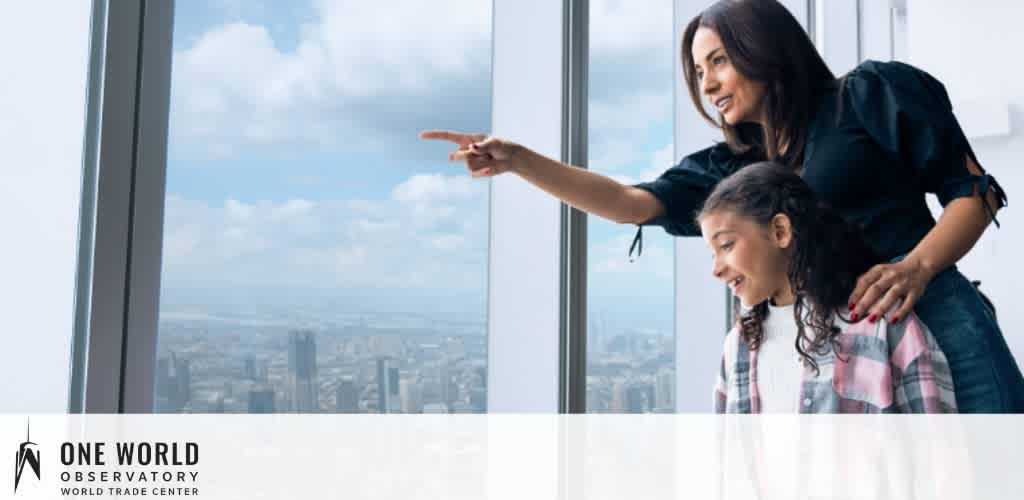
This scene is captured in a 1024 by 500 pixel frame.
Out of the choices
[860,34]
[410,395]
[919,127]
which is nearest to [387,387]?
[410,395]

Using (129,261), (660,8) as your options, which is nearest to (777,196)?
(129,261)

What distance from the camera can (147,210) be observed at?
1109 mm

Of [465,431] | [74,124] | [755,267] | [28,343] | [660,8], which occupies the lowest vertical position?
[465,431]

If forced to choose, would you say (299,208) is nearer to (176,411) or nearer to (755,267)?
(176,411)

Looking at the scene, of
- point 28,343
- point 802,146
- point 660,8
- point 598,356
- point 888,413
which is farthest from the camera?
point 660,8

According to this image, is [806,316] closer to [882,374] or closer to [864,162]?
[882,374]

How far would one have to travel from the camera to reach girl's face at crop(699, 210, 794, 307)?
1.29 m

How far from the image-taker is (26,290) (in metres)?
1.08

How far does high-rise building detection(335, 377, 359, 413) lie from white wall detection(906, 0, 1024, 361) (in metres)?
1.61

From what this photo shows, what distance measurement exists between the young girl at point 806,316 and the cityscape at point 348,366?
1.85 feet

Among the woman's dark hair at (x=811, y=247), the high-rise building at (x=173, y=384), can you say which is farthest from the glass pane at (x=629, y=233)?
the high-rise building at (x=173, y=384)

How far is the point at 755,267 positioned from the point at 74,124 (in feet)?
2.90

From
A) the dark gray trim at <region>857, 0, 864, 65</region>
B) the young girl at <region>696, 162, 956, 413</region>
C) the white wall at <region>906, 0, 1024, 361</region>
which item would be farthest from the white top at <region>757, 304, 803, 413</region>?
the dark gray trim at <region>857, 0, 864, 65</region>

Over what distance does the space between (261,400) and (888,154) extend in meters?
0.96
